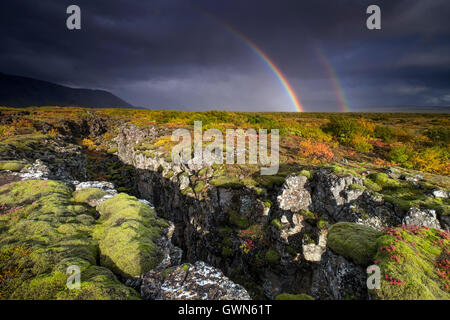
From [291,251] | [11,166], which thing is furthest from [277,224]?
[11,166]

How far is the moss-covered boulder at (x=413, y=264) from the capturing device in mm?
4160

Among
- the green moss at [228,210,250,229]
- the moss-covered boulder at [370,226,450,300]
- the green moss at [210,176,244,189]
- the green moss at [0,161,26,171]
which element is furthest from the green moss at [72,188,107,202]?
the moss-covered boulder at [370,226,450,300]

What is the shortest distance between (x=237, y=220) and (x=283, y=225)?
3.83 m

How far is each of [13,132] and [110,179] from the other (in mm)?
14029

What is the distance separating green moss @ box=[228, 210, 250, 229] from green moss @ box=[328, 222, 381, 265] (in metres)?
8.34

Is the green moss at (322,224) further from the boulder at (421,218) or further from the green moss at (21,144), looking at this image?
the green moss at (21,144)

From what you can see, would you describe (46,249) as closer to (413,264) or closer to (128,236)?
(128,236)

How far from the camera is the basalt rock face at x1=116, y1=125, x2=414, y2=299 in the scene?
415 inches

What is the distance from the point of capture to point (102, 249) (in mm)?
6934

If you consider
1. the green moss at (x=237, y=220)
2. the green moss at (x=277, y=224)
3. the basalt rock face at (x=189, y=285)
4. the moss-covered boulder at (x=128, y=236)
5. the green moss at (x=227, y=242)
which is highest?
the moss-covered boulder at (x=128, y=236)

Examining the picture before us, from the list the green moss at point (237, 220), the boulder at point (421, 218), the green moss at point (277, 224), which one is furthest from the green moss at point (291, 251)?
the boulder at point (421, 218)

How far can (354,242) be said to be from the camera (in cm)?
606

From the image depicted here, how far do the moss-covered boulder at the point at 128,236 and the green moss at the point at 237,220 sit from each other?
23.9 feet
